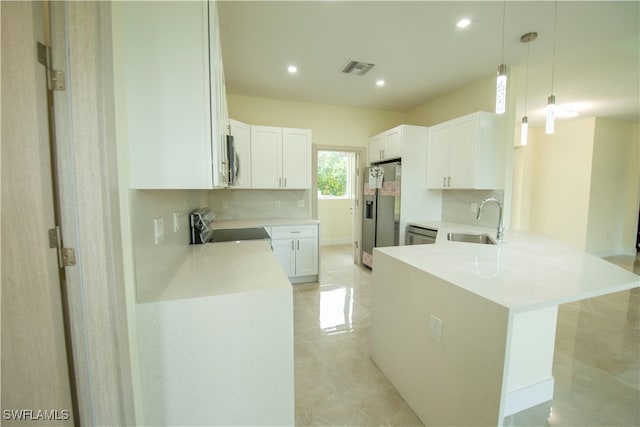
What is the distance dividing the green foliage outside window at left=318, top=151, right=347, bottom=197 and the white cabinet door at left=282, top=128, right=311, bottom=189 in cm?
277

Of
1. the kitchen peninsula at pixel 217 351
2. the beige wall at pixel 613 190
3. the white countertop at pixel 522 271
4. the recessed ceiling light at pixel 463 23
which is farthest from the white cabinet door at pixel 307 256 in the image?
the beige wall at pixel 613 190

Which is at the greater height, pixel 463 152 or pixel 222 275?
pixel 463 152

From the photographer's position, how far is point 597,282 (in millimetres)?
1189

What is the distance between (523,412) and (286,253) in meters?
2.75

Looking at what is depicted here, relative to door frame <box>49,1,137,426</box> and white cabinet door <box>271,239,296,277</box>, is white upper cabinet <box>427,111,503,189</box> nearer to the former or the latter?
white cabinet door <box>271,239,296,277</box>

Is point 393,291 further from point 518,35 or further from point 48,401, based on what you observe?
point 518,35

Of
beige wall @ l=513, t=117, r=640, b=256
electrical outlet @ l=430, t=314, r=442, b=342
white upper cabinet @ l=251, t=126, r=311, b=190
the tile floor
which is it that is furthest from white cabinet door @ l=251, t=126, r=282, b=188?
beige wall @ l=513, t=117, r=640, b=256

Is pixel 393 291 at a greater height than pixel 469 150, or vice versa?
pixel 469 150

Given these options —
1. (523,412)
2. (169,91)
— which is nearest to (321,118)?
(169,91)

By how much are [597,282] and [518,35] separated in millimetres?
2357

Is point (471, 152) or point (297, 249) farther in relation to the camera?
point (297, 249)

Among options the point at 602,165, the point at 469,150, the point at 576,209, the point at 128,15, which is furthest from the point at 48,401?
the point at 602,165

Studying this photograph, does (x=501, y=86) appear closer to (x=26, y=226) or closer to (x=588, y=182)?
(x=26, y=226)

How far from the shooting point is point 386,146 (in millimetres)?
3965
